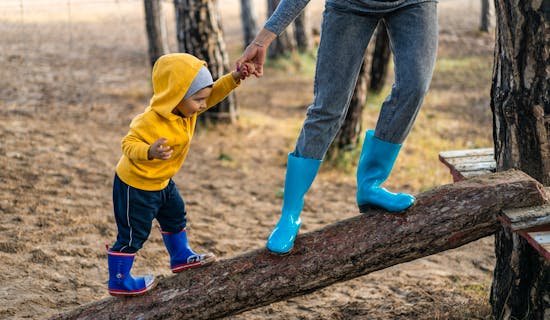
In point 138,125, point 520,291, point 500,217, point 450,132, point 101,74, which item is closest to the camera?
point 138,125

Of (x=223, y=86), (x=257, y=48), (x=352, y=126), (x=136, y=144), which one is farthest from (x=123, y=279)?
(x=352, y=126)

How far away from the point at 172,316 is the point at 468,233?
4.78 feet

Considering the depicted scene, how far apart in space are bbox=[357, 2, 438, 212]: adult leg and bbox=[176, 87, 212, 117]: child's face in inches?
32.8

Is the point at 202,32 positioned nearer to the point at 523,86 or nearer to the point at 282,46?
the point at 282,46

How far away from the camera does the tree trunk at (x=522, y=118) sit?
10.6 ft

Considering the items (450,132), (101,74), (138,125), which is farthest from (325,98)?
(101,74)

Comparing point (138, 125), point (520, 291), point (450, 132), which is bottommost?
point (450, 132)

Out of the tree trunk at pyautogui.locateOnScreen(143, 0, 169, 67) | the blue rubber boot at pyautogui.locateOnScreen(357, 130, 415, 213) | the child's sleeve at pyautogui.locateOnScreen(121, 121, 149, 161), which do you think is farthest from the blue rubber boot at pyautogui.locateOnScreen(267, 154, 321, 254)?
the tree trunk at pyautogui.locateOnScreen(143, 0, 169, 67)

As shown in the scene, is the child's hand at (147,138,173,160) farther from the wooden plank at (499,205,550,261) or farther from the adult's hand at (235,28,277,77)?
the wooden plank at (499,205,550,261)

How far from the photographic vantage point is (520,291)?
3492 millimetres

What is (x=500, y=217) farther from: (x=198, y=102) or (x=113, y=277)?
(x=113, y=277)

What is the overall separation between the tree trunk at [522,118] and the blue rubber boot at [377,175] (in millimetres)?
591

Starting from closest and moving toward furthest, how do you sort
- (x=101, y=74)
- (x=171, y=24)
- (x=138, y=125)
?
(x=138, y=125), (x=101, y=74), (x=171, y=24)

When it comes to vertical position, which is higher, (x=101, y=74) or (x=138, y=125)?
(x=138, y=125)
